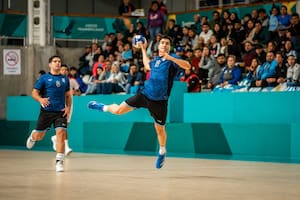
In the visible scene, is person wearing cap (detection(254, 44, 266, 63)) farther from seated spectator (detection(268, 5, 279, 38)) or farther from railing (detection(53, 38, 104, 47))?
railing (detection(53, 38, 104, 47))

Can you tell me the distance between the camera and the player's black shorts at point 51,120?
13.7 m

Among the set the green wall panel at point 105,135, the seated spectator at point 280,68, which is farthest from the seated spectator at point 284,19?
the green wall panel at point 105,135

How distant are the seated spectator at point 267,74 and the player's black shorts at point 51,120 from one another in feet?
22.8

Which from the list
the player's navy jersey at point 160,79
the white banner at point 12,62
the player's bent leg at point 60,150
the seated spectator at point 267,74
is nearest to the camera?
the player's bent leg at point 60,150

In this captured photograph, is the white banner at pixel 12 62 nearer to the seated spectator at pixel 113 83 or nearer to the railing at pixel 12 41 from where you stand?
the railing at pixel 12 41

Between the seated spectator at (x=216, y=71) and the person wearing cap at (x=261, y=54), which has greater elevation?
the person wearing cap at (x=261, y=54)

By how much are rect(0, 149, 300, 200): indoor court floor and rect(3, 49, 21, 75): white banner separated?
11667 millimetres

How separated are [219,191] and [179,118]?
35.4ft

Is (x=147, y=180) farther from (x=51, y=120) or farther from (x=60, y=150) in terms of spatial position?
(x=51, y=120)

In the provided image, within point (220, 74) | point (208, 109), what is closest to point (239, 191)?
point (208, 109)

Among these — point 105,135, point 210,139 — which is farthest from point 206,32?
point 210,139

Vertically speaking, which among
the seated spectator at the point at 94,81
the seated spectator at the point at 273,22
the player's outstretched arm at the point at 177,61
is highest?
the seated spectator at the point at 273,22

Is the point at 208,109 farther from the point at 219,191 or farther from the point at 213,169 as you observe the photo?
the point at 219,191

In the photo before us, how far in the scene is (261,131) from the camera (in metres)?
17.9
